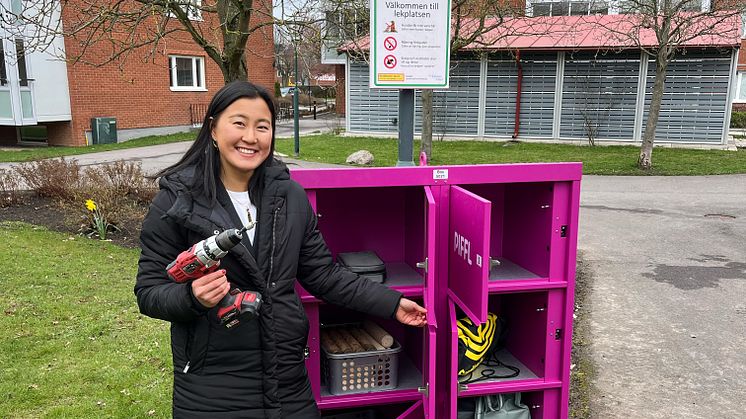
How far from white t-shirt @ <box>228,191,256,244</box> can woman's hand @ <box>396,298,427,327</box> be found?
72 centimetres

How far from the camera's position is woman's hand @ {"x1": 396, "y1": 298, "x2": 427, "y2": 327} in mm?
2697

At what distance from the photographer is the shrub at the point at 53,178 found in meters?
9.97

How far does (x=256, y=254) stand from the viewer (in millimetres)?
2391

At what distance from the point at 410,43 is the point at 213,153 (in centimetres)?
176

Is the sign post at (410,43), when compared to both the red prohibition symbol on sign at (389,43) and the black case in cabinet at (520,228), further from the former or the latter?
the black case in cabinet at (520,228)

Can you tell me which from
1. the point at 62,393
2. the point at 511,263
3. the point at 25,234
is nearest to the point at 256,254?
the point at 511,263

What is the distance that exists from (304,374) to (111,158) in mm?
16336

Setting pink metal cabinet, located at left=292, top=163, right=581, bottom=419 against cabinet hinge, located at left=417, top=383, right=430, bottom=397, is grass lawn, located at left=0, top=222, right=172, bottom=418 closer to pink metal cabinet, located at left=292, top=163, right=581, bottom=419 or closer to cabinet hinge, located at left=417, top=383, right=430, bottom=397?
pink metal cabinet, located at left=292, top=163, right=581, bottom=419

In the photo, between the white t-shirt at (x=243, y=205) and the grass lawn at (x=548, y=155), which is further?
the grass lawn at (x=548, y=155)

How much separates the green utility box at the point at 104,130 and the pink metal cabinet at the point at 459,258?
19.7 metres

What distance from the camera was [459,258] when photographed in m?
2.89

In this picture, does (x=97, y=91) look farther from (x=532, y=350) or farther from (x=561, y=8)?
(x=532, y=350)

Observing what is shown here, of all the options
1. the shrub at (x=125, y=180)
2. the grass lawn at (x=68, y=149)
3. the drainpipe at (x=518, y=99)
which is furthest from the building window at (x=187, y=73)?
the shrub at (x=125, y=180)

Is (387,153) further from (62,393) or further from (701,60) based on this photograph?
(62,393)
